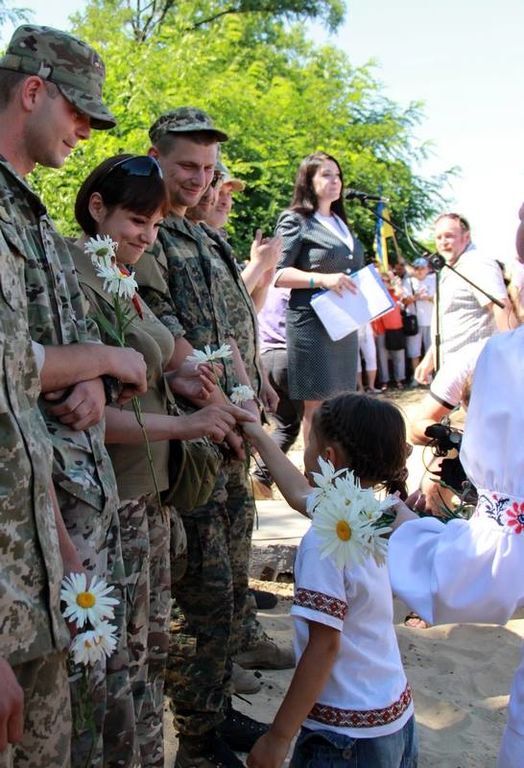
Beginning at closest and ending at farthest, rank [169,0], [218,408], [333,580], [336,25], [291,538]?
[333,580], [218,408], [291,538], [169,0], [336,25]

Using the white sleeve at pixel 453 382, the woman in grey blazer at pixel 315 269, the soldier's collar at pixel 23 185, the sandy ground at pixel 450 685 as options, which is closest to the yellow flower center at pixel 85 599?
the soldier's collar at pixel 23 185

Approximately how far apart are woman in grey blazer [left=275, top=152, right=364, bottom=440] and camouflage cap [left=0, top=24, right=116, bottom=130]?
3913 millimetres

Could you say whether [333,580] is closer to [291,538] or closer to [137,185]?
[137,185]

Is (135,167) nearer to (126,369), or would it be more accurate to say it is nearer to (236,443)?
(126,369)

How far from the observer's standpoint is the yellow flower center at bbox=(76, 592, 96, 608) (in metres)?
1.88

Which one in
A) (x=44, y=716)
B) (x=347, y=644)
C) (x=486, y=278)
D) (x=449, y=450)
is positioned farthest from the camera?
(x=486, y=278)

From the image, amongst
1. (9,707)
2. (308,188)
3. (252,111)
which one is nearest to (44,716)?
(9,707)

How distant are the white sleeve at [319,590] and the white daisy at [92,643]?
1.65ft

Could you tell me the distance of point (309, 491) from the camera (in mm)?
2494

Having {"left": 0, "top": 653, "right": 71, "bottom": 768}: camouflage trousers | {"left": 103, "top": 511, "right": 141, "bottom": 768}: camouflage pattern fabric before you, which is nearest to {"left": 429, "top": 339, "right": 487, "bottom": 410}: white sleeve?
{"left": 103, "top": 511, "right": 141, "bottom": 768}: camouflage pattern fabric

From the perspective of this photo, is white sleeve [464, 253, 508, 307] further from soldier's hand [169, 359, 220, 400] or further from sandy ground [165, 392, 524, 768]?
soldier's hand [169, 359, 220, 400]

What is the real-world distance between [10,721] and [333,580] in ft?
2.98

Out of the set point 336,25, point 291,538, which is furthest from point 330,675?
point 336,25

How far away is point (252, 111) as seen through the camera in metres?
15.4
